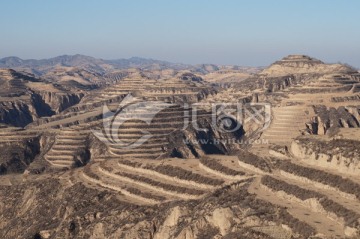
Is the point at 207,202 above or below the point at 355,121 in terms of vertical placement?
above

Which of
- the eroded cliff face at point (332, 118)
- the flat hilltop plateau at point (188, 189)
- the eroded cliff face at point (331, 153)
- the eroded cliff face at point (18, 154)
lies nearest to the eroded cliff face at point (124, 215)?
the flat hilltop plateau at point (188, 189)

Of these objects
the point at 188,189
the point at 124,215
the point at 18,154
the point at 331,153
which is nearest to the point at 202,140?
the point at 18,154

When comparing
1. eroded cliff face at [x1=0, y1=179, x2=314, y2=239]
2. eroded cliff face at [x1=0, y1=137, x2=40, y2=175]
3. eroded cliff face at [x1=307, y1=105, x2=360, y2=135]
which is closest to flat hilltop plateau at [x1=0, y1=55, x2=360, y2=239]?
eroded cliff face at [x1=0, y1=179, x2=314, y2=239]

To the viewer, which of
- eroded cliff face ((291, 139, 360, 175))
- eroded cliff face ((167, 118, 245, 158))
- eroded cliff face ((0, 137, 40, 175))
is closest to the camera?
Answer: eroded cliff face ((291, 139, 360, 175))

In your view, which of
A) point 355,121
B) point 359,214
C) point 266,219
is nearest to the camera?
point 359,214

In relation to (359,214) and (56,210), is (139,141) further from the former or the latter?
(359,214)

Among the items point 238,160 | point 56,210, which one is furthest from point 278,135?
point 56,210

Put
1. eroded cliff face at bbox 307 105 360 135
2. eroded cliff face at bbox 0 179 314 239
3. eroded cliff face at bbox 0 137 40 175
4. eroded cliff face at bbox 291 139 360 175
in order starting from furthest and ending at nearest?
eroded cliff face at bbox 307 105 360 135
eroded cliff face at bbox 0 137 40 175
eroded cliff face at bbox 291 139 360 175
eroded cliff face at bbox 0 179 314 239

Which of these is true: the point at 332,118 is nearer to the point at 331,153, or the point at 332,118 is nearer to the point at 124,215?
the point at 331,153

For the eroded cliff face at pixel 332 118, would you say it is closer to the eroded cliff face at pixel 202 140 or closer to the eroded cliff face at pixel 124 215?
the eroded cliff face at pixel 202 140

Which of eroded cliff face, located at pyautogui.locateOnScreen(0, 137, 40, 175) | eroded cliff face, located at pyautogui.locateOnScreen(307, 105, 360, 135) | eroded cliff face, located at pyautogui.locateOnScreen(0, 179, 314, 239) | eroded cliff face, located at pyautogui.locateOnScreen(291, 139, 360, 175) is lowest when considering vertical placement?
eroded cliff face, located at pyautogui.locateOnScreen(0, 137, 40, 175)

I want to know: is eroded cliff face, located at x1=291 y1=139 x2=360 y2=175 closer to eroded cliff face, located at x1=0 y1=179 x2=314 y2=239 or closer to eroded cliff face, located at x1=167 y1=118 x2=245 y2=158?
eroded cliff face, located at x1=0 y1=179 x2=314 y2=239
